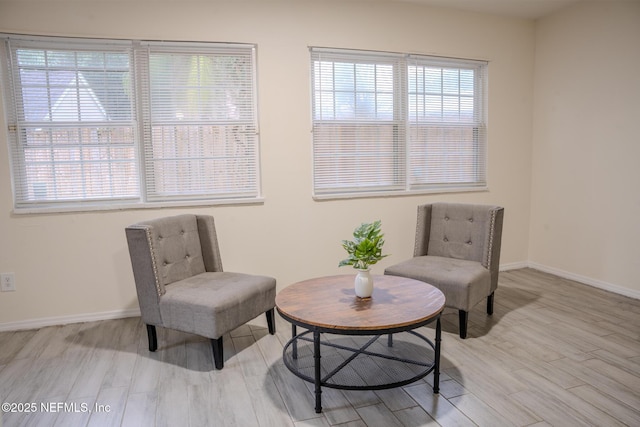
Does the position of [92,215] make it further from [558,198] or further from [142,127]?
[558,198]

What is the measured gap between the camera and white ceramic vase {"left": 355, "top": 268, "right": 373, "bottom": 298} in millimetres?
2416

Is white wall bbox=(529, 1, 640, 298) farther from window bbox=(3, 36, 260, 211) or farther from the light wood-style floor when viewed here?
window bbox=(3, 36, 260, 211)

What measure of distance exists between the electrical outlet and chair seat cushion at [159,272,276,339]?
4.40 feet

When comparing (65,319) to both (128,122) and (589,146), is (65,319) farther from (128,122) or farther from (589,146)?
(589,146)

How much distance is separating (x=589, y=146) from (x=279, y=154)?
2819mm

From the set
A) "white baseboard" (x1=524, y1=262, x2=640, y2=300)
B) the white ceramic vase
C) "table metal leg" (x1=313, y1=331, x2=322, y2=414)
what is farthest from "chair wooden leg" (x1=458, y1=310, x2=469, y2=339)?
"white baseboard" (x1=524, y1=262, x2=640, y2=300)

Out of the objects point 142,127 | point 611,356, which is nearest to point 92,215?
point 142,127

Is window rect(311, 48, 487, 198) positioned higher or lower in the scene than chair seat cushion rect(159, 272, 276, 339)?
higher

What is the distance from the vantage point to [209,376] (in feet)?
8.15

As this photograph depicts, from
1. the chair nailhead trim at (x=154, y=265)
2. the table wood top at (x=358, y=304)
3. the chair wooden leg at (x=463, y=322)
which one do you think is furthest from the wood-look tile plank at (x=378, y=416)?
the chair nailhead trim at (x=154, y=265)

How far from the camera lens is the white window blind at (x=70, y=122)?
3.19 metres

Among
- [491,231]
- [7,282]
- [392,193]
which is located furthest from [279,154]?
[7,282]

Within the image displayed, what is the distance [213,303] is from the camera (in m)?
2.54

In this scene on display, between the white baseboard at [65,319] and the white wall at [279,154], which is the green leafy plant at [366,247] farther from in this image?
the white baseboard at [65,319]
